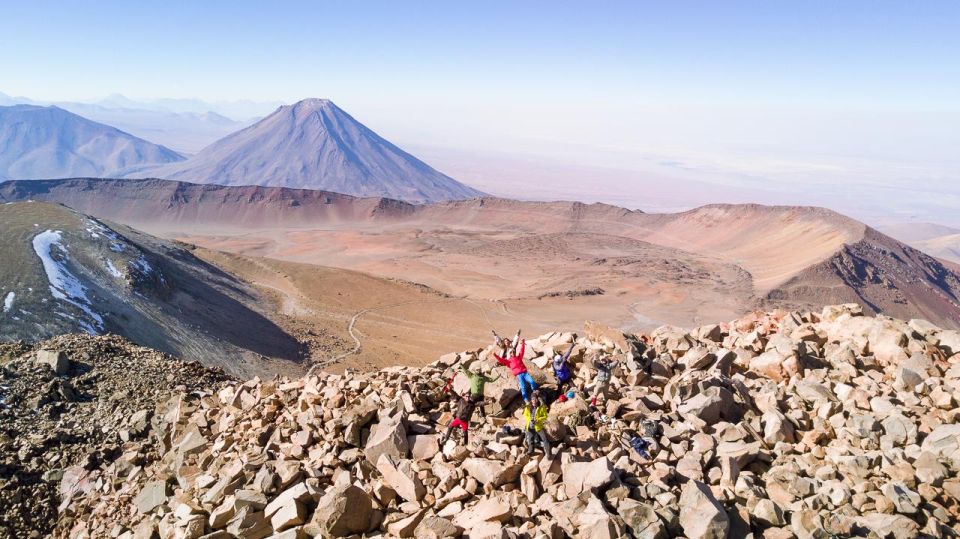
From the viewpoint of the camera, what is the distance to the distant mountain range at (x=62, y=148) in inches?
6560

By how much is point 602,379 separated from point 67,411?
9736 mm

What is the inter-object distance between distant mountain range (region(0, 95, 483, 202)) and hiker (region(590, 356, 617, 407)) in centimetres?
13881

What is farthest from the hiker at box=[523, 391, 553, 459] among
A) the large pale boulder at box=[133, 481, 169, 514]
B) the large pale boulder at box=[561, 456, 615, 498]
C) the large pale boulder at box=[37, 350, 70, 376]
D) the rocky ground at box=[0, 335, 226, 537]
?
the large pale boulder at box=[37, 350, 70, 376]

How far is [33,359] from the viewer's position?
36.8 feet

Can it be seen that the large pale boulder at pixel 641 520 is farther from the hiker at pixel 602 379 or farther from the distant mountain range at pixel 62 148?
the distant mountain range at pixel 62 148

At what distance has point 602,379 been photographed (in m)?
7.97

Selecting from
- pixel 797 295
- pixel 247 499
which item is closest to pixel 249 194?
pixel 797 295

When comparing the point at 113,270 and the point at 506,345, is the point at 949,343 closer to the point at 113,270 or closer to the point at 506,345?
the point at 506,345

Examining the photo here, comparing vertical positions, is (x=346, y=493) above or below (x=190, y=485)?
above

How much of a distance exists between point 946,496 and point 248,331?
2616 cm

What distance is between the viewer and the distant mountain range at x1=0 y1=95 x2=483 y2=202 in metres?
159

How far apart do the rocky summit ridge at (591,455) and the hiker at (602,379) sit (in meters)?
0.15

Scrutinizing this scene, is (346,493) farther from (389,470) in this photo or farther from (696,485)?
(696,485)

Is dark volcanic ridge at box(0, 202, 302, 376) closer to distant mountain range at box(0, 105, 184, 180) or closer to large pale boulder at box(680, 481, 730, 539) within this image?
large pale boulder at box(680, 481, 730, 539)
